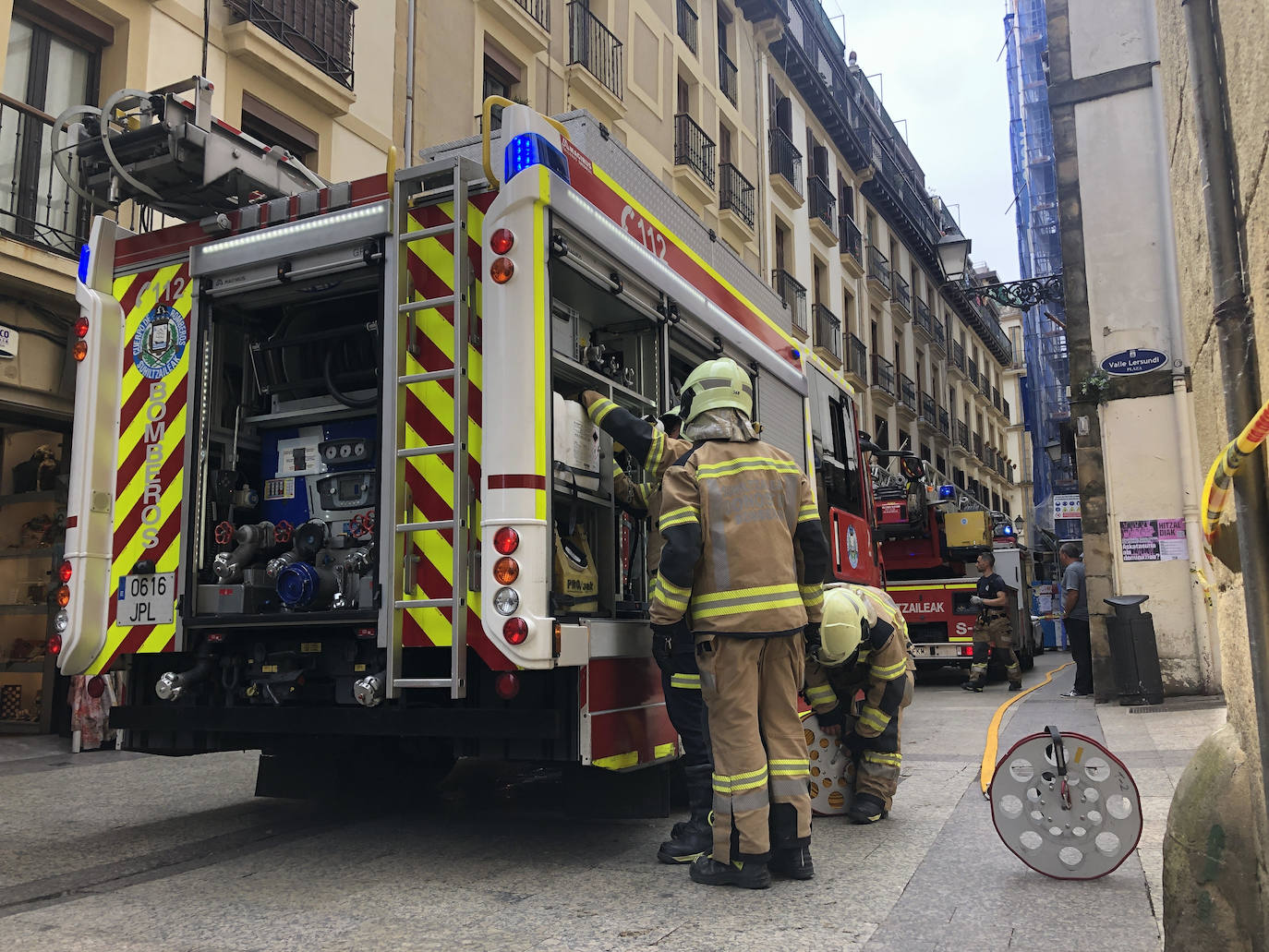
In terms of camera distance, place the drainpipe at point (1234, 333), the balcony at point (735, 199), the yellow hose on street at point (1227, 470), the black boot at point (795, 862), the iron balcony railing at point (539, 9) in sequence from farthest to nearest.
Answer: the balcony at point (735, 199) → the iron balcony railing at point (539, 9) → the black boot at point (795, 862) → the drainpipe at point (1234, 333) → the yellow hose on street at point (1227, 470)

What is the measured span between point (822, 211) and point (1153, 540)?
1482 cm

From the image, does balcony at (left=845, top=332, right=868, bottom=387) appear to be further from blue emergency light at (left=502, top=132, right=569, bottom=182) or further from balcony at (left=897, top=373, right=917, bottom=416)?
blue emergency light at (left=502, top=132, right=569, bottom=182)

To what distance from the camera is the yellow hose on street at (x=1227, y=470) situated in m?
2.07

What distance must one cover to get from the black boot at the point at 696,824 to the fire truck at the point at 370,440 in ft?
0.81

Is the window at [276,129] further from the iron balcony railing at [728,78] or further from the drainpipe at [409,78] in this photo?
the iron balcony railing at [728,78]

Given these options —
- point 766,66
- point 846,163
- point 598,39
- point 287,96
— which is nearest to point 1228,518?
point 287,96

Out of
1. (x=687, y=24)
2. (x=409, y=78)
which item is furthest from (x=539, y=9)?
(x=687, y=24)

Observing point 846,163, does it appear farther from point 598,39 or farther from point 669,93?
point 598,39

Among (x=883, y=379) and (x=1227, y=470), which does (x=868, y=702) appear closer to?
(x=1227, y=470)

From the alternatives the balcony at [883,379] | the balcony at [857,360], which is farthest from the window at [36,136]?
the balcony at [883,379]

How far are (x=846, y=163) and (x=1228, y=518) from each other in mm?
26248

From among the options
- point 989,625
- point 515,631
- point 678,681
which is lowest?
point 678,681

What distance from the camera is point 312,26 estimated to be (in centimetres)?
1034

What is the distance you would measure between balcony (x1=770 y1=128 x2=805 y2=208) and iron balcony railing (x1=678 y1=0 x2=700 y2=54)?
3.53 m
